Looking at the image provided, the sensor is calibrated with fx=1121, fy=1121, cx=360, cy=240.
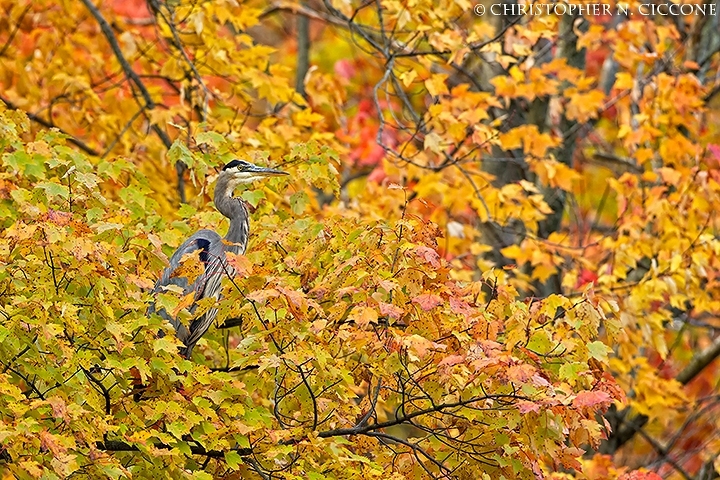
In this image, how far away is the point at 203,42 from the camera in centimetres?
992

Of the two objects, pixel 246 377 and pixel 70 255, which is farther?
→ pixel 246 377

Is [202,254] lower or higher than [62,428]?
higher

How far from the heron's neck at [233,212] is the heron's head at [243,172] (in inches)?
3.1

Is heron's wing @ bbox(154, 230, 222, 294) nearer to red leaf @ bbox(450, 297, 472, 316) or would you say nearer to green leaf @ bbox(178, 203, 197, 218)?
green leaf @ bbox(178, 203, 197, 218)

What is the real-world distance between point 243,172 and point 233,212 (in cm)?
30

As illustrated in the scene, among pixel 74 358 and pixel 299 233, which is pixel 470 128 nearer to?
pixel 299 233

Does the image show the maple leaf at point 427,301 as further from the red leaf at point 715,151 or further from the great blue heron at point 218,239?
the red leaf at point 715,151

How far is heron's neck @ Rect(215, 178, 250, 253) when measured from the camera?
7.43 meters

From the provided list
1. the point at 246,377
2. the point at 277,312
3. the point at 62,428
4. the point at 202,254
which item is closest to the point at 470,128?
the point at 202,254

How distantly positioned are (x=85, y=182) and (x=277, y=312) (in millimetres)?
1359

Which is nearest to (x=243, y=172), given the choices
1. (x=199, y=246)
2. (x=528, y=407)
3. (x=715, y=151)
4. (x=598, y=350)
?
(x=199, y=246)

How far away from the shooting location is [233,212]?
7492 mm

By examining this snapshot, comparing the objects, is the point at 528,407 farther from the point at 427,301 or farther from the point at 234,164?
the point at 234,164

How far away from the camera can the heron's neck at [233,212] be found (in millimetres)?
7430
